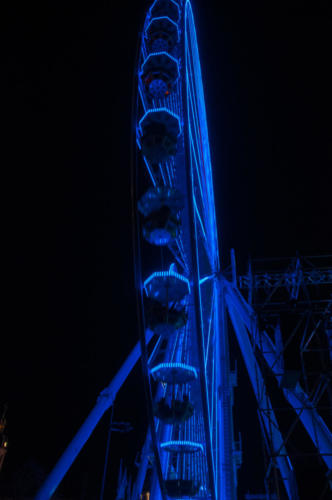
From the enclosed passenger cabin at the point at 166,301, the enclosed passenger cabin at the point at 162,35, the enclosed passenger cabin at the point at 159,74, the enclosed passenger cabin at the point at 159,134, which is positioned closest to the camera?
the enclosed passenger cabin at the point at 166,301

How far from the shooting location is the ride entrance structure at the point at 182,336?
8227mm

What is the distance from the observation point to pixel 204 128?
46.5 feet

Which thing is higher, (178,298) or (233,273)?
(233,273)

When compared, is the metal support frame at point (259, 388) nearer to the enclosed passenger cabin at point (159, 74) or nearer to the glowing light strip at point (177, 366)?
the glowing light strip at point (177, 366)

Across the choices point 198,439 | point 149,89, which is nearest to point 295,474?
point 198,439

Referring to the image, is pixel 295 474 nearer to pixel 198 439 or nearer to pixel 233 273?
pixel 198 439

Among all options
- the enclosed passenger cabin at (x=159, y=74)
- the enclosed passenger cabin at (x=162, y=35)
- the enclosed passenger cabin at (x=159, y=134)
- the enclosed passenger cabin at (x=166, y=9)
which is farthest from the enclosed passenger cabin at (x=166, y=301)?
the enclosed passenger cabin at (x=166, y=9)

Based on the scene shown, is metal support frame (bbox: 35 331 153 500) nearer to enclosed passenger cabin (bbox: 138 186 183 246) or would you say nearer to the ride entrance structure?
the ride entrance structure

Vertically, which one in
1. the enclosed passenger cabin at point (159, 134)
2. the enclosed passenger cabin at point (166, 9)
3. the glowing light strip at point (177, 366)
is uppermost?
the enclosed passenger cabin at point (166, 9)

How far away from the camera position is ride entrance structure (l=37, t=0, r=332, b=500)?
27.0ft

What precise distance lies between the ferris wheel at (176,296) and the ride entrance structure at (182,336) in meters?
0.02

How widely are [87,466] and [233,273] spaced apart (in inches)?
1684

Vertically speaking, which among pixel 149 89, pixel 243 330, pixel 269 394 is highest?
pixel 149 89

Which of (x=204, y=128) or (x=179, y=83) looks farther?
(x=204, y=128)
